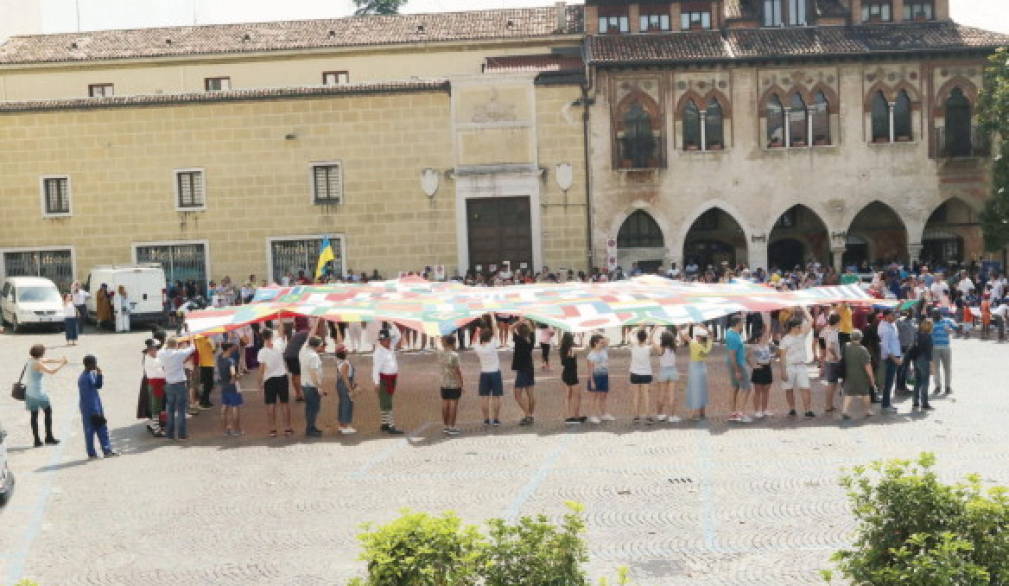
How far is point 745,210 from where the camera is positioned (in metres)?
40.5

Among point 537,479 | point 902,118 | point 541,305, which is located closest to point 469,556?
point 537,479

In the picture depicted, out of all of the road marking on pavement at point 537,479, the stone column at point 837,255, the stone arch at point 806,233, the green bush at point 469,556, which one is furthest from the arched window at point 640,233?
the green bush at point 469,556

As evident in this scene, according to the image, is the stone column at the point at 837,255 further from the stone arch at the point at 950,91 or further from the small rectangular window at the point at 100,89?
the small rectangular window at the point at 100,89

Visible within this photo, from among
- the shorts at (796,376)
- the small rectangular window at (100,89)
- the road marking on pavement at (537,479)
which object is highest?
the small rectangular window at (100,89)

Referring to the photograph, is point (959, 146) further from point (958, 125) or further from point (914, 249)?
point (914, 249)

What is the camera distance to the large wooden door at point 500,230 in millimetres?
40188

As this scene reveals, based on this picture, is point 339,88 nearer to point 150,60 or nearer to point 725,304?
point 150,60

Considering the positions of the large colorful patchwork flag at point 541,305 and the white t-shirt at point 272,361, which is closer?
the white t-shirt at point 272,361

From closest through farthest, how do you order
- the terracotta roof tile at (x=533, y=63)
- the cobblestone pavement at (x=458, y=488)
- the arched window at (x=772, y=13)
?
the cobblestone pavement at (x=458, y=488) < the terracotta roof tile at (x=533, y=63) < the arched window at (x=772, y=13)

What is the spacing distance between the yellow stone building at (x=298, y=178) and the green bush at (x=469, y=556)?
33.7 m

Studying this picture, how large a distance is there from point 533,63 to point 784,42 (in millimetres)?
9235

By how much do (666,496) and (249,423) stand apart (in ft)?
28.6

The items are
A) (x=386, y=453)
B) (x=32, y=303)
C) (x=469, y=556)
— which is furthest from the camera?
(x=32, y=303)

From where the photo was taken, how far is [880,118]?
40.6 meters
